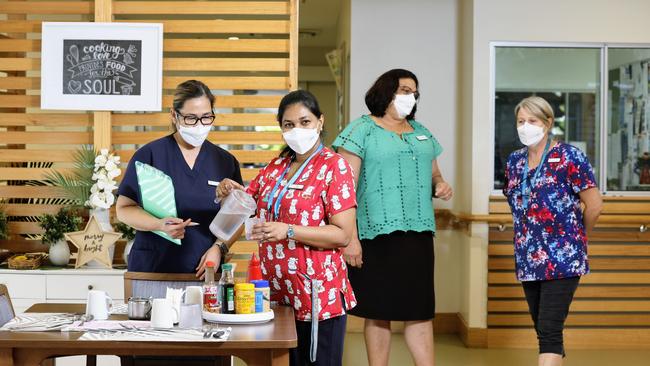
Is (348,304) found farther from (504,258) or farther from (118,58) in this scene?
(504,258)

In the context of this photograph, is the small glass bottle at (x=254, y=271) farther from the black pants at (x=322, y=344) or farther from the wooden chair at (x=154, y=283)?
the wooden chair at (x=154, y=283)

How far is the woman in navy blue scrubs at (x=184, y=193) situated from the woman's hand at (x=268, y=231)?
0.48m

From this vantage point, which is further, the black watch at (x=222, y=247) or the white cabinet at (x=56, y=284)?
the white cabinet at (x=56, y=284)

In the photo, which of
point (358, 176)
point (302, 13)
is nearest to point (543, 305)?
point (358, 176)

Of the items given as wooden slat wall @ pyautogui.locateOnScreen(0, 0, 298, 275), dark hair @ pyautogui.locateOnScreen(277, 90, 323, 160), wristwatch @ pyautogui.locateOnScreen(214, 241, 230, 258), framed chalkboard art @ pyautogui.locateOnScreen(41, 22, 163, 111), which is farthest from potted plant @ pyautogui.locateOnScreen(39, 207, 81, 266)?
dark hair @ pyautogui.locateOnScreen(277, 90, 323, 160)

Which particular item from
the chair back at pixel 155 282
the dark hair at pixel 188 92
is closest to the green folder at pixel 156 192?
the chair back at pixel 155 282

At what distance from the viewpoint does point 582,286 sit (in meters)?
5.71

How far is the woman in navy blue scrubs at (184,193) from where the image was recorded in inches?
121

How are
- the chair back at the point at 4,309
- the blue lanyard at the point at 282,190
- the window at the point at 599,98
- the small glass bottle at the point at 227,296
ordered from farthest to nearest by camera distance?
the window at the point at 599,98, the blue lanyard at the point at 282,190, the chair back at the point at 4,309, the small glass bottle at the point at 227,296

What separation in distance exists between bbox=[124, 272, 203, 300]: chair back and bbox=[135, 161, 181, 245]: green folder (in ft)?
0.44

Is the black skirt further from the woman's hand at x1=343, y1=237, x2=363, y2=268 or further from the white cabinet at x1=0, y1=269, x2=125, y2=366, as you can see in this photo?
the white cabinet at x1=0, y1=269, x2=125, y2=366

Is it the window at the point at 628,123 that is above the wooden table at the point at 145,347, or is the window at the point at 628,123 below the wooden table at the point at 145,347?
above

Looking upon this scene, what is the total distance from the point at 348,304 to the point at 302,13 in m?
6.41

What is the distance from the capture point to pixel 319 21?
938 centimetres
